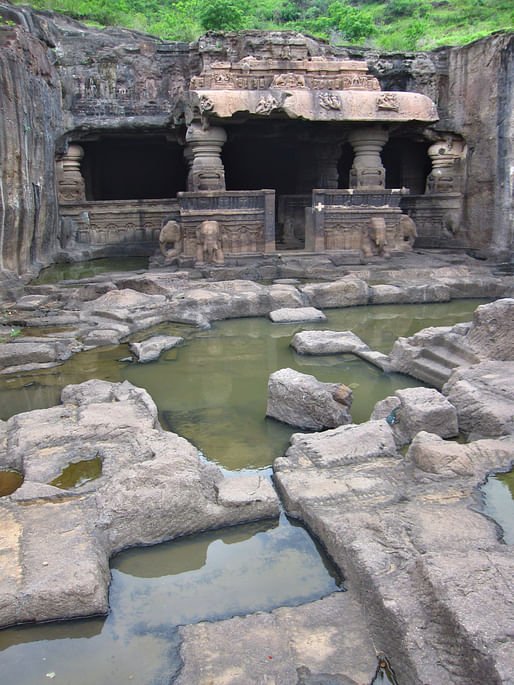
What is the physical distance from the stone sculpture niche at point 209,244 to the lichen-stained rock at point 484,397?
252 inches

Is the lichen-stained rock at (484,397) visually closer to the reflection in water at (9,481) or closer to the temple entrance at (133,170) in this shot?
the reflection in water at (9,481)

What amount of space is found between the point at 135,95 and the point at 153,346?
994 centimetres

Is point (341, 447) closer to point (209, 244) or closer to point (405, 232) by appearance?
point (209, 244)

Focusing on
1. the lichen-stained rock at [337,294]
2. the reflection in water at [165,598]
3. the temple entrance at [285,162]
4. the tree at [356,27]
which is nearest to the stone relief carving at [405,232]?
the temple entrance at [285,162]

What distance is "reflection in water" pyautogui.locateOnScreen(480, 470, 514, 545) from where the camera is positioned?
3066 mm

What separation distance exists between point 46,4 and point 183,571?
18570mm

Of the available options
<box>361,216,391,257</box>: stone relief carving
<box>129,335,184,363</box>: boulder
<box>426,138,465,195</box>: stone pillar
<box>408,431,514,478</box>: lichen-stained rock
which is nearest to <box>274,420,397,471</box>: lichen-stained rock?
<box>408,431,514,478</box>: lichen-stained rock

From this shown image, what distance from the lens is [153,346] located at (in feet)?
22.0

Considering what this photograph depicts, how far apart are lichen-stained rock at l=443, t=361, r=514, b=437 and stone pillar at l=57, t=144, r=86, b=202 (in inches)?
438

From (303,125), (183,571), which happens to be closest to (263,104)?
(303,125)

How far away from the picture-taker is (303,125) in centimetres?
1253

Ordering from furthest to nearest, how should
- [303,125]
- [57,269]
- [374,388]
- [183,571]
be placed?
[303,125]
[57,269]
[374,388]
[183,571]

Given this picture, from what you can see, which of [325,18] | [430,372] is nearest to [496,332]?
[430,372]

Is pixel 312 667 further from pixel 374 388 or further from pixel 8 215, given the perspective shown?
pixel 8 215
